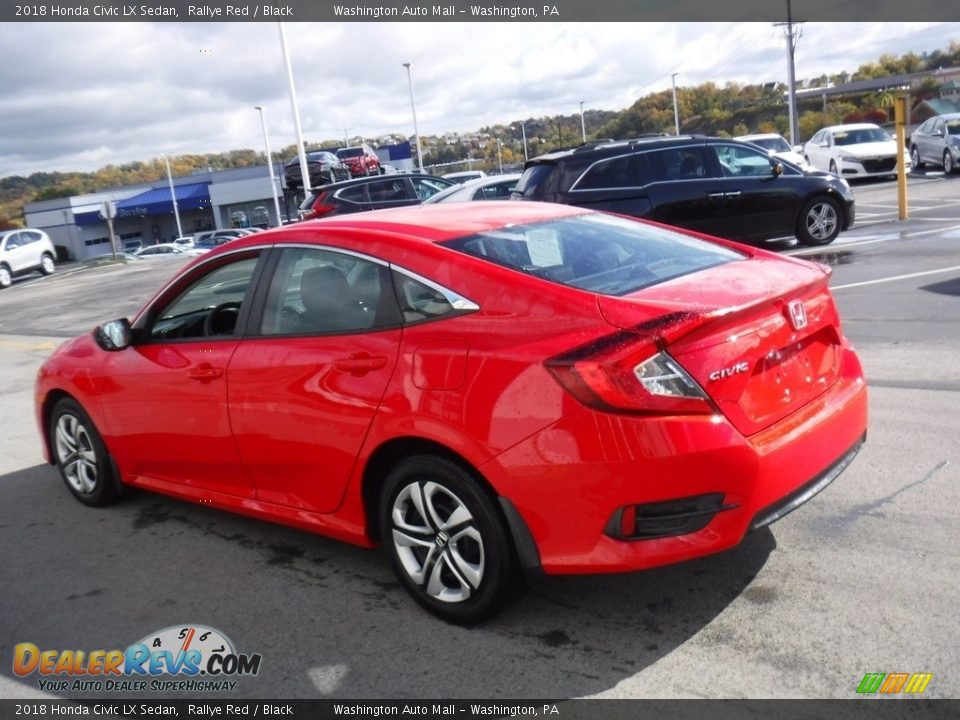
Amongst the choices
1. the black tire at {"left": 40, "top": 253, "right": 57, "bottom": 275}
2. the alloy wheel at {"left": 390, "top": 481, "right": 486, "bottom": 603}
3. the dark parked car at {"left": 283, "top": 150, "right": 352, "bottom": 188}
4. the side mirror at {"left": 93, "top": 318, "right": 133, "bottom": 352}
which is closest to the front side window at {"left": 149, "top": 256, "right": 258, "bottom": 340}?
the side mirror at {"left": 93, "top": 318, "right": 133, "bottom": 352}

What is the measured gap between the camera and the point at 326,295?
3953mm

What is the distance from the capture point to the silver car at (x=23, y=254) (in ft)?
91.8

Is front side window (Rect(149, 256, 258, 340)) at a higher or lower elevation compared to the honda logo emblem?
higher

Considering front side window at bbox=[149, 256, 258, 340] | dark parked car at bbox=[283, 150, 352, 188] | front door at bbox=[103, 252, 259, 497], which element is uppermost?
dark parked car at bbox=[283, 150, 352, 188]

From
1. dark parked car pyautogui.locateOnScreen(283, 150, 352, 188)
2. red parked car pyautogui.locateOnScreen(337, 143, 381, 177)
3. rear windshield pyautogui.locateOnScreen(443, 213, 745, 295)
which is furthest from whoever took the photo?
red parked car pyautogui.locateOnScreen(337, 143, 381, 177)

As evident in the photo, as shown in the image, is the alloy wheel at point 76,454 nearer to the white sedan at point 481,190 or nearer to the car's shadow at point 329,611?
the car's shadow at point 329,611

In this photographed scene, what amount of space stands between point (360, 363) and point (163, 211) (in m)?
69.0

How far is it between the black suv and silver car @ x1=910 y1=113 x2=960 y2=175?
14.9 meters

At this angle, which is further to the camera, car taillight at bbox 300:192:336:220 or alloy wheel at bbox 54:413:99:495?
car taillight at bbox 300:192:336:220

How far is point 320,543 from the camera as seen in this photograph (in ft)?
15.0

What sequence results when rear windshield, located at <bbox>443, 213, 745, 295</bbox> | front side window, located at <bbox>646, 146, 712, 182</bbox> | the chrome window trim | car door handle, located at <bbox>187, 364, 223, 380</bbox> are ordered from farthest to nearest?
1. front side window, located at <bbox>646, 146, 712, 182</bbox>
2. car door handle, located at <bbox>187, 364, 223, 380</bbox>
3. rear windshield, located at <bbox>443, 213, 745, 295</bbox>
4. the chrome window trim

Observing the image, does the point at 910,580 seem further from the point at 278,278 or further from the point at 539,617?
the point at 278,278

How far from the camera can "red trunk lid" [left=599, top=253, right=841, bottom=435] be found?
3113mm

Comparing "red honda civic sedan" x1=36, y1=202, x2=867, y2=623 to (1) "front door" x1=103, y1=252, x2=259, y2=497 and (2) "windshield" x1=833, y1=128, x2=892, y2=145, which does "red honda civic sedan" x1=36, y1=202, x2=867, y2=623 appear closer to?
(1) "front door" x1=103, y1=252, x2=259, y2=497
